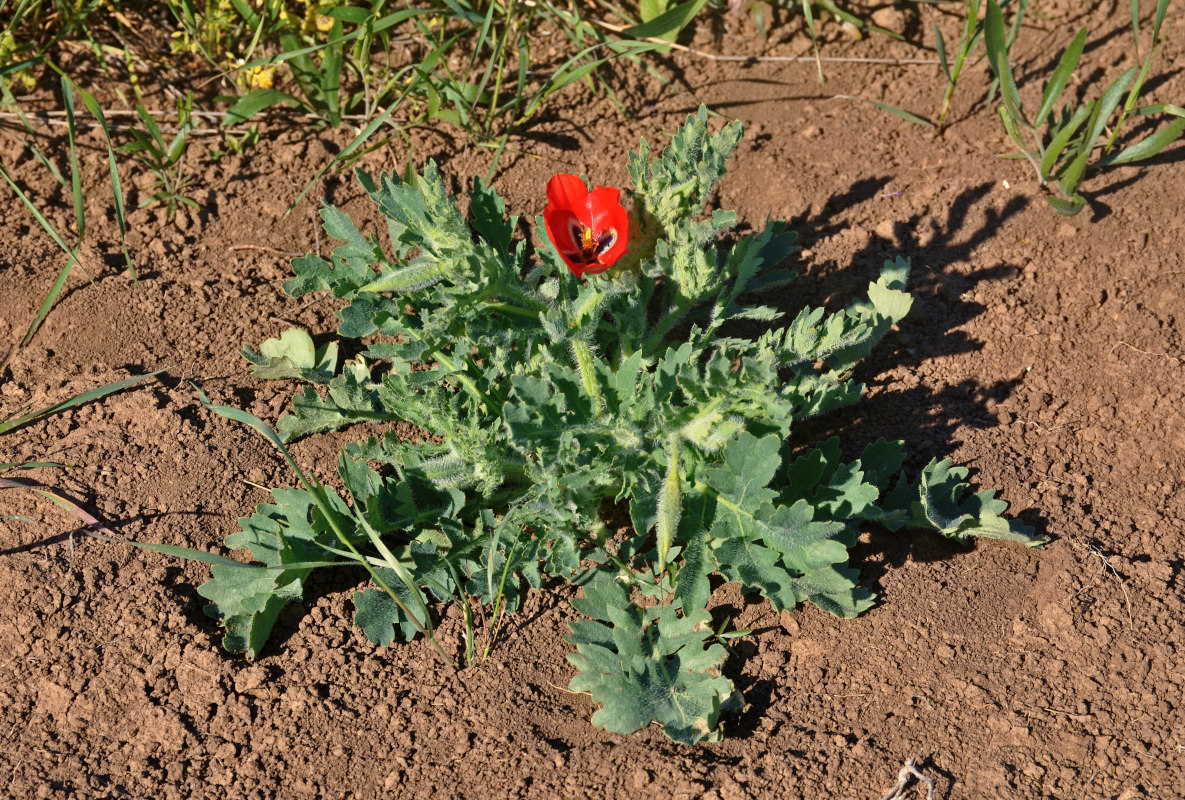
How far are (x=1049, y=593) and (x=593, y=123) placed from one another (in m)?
2.36

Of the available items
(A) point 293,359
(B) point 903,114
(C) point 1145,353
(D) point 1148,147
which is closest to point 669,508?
(A) point 293,359

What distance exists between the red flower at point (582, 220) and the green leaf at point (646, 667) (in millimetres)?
865

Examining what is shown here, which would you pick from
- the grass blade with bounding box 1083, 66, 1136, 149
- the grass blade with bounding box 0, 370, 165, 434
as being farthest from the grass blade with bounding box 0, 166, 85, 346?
the grass blade with bounding box 1083, 66, 1136, 149

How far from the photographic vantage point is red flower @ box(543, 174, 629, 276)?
2.83 metres

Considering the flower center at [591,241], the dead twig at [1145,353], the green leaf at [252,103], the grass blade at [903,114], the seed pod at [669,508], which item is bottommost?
the dead twig at [1145,353]

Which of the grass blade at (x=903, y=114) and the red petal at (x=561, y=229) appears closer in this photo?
the red petal at (x=561, y=229)

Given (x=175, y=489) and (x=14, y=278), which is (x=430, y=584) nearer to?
(x=175, y=489)

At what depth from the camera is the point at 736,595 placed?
2873mm

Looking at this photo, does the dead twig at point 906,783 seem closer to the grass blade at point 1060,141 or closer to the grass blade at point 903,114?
the grass blade at point 1060,141

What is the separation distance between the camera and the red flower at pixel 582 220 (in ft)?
9.29

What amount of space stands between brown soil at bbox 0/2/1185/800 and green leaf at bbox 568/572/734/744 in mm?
101

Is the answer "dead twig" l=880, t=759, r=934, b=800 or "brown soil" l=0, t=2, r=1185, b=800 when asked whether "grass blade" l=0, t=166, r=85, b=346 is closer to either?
"brown soil" l=0, t=2, r=1185, b=800

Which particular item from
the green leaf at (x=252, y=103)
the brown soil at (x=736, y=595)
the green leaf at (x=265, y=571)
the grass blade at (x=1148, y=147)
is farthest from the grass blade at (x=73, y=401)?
the grass blade at (x=1148, y=147)

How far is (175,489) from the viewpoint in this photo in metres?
3.05
